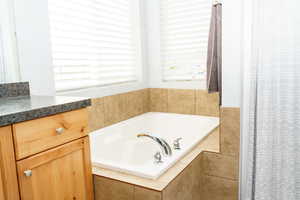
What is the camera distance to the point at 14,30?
1.61m

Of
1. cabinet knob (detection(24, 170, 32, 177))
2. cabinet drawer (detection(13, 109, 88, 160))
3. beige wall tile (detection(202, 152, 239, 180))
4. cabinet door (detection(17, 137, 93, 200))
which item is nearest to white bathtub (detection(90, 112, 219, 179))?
beige wall tile (detection(202, 152, 239, 180))

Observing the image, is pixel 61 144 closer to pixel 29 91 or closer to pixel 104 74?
pixel 29 91

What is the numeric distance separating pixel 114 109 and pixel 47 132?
1.44 meters

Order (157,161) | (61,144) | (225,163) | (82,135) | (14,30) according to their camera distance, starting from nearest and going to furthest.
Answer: (61,144)
(82,135)
(14,30)
(157,161)
(225,163)

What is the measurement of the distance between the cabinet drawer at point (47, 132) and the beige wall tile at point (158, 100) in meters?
1.78

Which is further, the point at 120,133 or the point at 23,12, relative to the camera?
the point at 120,133

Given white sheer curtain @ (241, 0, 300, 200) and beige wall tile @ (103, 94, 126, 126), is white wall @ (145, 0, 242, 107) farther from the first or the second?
beige wall tile @ (103, 94, 126, 126)

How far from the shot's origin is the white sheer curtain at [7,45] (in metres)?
1.55

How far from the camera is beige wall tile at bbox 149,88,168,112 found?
3.00 meters

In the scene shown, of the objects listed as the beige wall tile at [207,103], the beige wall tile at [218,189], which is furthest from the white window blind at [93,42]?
the beige wall tile at [218,189]

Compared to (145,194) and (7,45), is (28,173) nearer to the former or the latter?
(145,194)

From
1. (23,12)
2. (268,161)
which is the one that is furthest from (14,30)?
(268,161)

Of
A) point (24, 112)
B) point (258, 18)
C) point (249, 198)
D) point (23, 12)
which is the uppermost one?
point (23, 12)

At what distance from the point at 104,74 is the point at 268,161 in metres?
1.62
